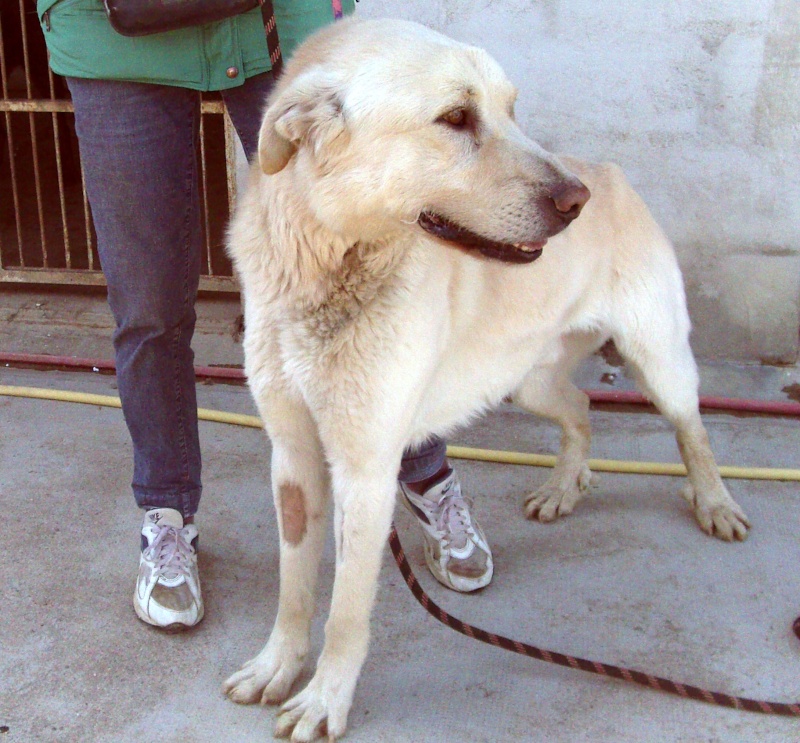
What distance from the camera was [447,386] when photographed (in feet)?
6.97

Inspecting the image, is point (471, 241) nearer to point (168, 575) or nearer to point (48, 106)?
point (168, 575)

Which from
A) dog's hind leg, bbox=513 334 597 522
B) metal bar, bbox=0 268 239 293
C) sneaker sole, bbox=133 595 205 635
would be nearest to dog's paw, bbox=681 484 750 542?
dog's hind leg, bbox=513 334 597 522

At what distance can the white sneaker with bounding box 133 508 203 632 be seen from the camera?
212 cm

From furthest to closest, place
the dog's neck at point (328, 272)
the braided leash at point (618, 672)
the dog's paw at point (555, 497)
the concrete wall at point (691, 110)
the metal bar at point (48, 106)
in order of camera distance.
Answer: the metal bar at point (48, 106) < the concrete wall at point (691, 110) < the dog's paw at point (555, 497) < the braided leash at point (618, 672) < the dog's neck at point (328, 272)

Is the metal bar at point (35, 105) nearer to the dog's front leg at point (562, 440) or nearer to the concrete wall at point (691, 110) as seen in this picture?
the concrete wall at point (691, 110)

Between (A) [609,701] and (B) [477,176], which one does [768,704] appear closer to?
(A) [609,701]

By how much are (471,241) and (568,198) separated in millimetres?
194

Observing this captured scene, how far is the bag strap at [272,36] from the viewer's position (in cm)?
193

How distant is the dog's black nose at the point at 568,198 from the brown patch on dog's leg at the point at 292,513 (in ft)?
2.80

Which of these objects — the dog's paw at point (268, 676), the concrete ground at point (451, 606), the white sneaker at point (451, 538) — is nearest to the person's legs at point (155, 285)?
the concrete ground at point (451, 606)

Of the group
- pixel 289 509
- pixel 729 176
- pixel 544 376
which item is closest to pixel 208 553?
pixel 289 509

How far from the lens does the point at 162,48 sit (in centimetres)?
190

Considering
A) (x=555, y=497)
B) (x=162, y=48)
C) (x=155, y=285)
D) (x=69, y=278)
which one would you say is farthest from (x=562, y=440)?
(x=69, y=278)

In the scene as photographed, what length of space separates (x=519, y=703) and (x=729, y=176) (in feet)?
7.44
